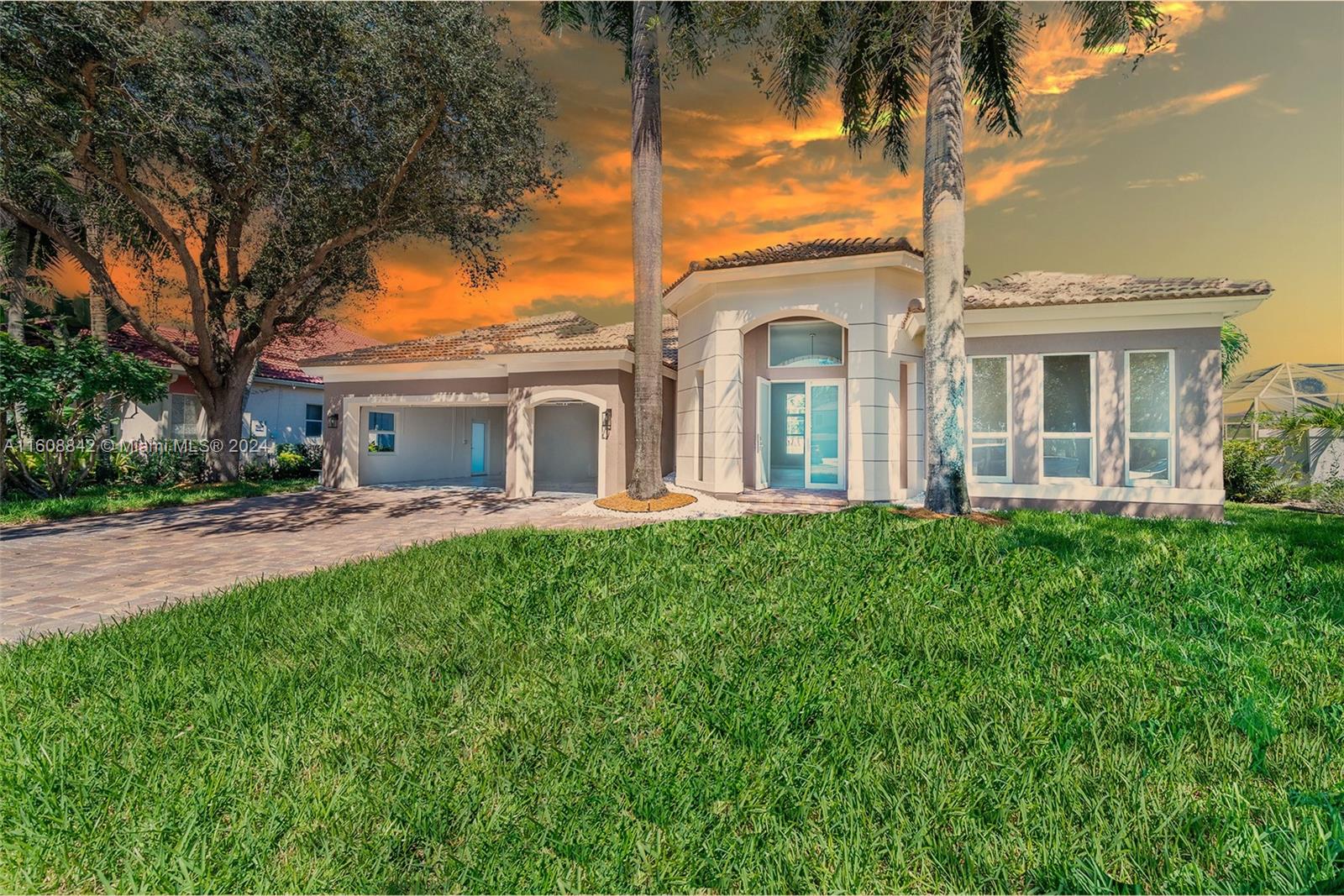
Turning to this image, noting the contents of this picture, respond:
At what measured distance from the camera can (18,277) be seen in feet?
48.2

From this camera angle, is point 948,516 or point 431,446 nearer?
point 948,516

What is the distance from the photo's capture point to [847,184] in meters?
13.6

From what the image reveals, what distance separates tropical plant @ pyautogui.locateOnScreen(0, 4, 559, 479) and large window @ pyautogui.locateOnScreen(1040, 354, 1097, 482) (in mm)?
11569

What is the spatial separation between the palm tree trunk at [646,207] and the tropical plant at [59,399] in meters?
11.3

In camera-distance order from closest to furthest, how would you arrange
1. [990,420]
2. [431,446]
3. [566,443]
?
[990,420] < [431,446] < [566,443]

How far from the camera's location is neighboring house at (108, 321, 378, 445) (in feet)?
60.1

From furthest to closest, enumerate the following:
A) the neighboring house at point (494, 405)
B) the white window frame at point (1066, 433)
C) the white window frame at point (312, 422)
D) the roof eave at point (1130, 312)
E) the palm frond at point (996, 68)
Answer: the white window frame at point (312, 422), the neighboring house at point (494, 405), the palm frond at point (996, 68), the white window frame at point (1066, 433), the roof eave at point (1130, 312)

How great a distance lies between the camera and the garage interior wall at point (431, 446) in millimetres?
18094

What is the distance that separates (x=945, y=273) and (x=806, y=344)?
524 centimetres

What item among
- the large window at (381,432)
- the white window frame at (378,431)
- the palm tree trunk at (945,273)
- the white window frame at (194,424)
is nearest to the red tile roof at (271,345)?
the white window frame at (194,424)

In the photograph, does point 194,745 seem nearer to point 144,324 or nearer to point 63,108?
point 63,108

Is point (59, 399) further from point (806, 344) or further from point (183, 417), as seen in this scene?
point (806, 344)

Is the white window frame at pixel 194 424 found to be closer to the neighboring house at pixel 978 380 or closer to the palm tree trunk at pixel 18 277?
the palm tree trunk at pixel 18 277

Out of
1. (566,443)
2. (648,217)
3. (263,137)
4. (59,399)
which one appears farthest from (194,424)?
(648,217)
